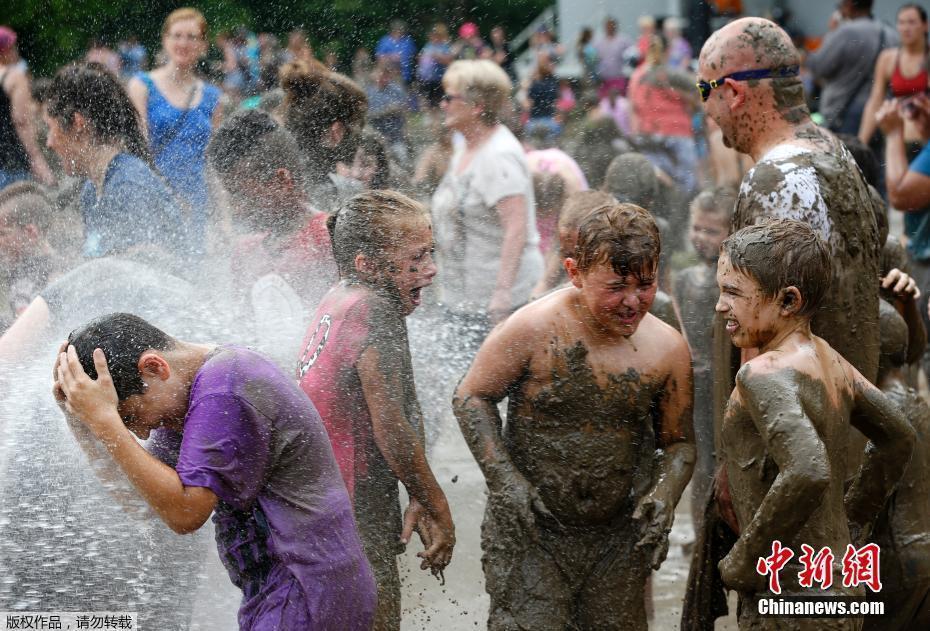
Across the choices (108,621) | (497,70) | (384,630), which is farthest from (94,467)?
(497,70)

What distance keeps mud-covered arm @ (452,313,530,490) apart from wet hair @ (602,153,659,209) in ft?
8.65

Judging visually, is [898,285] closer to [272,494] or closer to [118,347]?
[272,494]

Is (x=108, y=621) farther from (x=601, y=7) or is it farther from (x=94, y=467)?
(x=601, y=7)

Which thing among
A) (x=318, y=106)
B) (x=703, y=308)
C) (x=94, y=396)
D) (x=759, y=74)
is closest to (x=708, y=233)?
(x=703, y=308)

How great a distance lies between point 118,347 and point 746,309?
1696mm

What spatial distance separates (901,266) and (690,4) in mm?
15353

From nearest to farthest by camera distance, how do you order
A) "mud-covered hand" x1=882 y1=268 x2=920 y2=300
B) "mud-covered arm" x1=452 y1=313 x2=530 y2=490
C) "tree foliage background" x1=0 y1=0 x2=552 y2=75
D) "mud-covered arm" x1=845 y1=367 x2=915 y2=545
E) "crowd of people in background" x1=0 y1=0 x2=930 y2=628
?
1. "mud-covered arm" x1=845 y1=367 x2=915 y2=545
2. "mud-covered arm" x1=452 y1=313 x2=530 y2=490
3. "crowd of people in background" x1=0 y1=0 x2=930 y2=628
4. "mud-covered hand" x1=882 y1=268 x2=920 y2=300
5. "tree foliage background" x1=0 y1=0 x2=552 y2=75

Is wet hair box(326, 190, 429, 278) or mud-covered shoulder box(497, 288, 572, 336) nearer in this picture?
mud-covered shoulder box(497, 288, 572, 336)

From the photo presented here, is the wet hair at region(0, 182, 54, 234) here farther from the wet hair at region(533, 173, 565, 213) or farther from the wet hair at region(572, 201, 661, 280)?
the wet hair at region(572, 201, 661, 280)

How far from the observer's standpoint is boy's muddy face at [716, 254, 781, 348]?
3.47m

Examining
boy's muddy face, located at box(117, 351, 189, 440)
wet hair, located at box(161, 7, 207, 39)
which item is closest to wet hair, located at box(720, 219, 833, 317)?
boy's muddy face, located at box(117, 351, 189, 440)

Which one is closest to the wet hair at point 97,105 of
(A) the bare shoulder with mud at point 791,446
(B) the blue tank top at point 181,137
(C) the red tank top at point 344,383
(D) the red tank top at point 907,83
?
(B) the blue tank top at point 181,137

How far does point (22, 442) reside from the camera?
3957mm

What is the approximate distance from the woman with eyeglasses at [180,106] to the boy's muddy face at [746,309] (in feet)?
11.0
